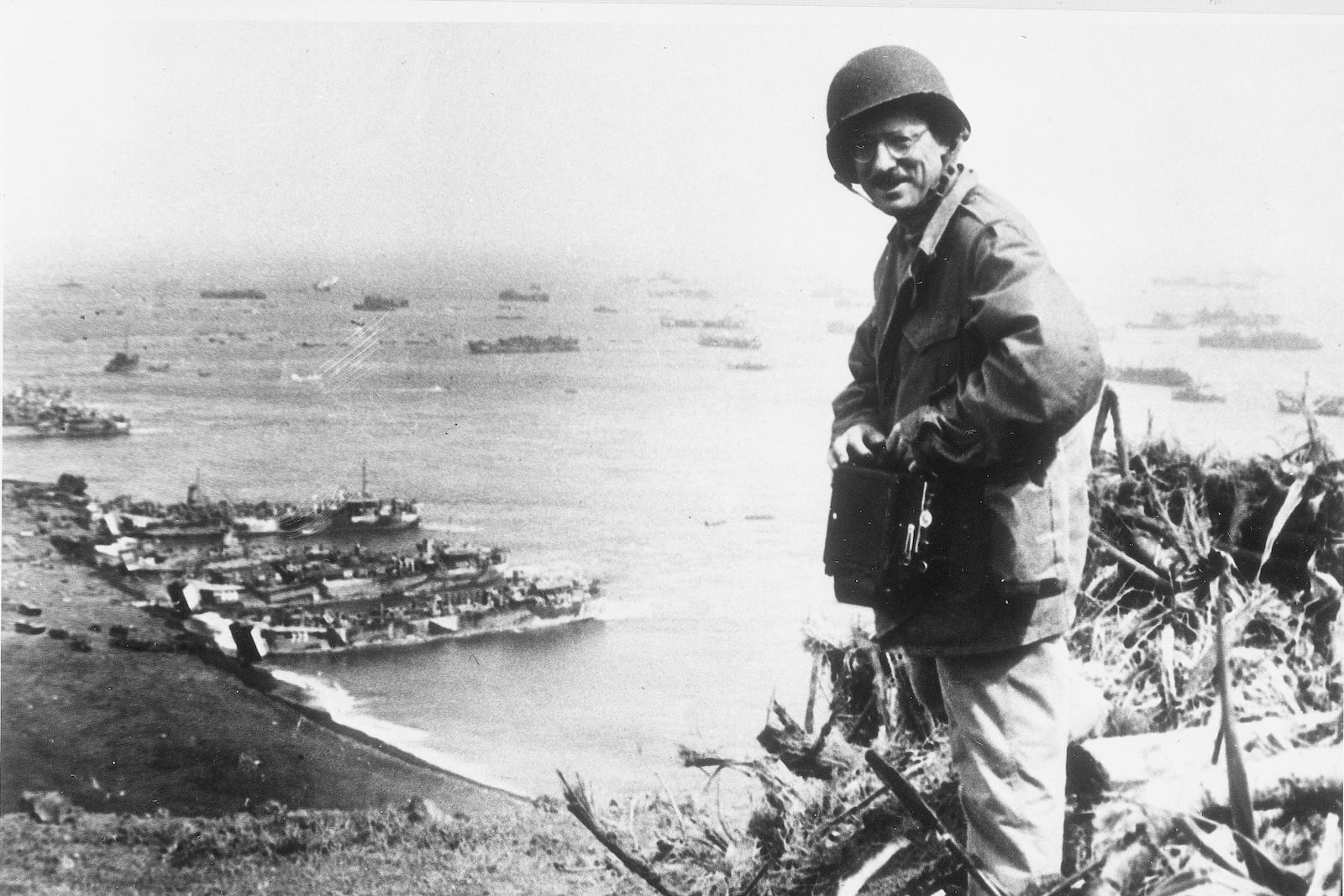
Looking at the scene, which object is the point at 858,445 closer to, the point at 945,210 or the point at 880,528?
the point at 880,528

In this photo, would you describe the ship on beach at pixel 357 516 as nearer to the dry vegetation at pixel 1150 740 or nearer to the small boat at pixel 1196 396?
Answer: the dry vegetation at pixel 1150 740

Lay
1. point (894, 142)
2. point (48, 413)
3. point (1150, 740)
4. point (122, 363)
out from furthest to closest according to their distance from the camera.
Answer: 1. point (122, 363)
2. point (48, 413)
3. point (1150, 740)
4. point (894, 142)

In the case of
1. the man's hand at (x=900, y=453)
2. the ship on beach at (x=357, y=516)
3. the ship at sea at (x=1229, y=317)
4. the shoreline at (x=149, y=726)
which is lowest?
the shoreline at (x=149, y=726)

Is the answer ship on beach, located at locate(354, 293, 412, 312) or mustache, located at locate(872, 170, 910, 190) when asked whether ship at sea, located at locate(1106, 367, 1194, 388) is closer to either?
mustache, located at locate(872, 170, 910, 190)

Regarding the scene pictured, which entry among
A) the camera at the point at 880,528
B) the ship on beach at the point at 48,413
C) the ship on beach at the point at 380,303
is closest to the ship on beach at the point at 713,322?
the ship on beach at the point at 380,303

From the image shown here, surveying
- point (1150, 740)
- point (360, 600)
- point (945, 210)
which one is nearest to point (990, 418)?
point (945, 210)

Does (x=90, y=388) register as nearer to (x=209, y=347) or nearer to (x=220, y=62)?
(x=209, y=347)
